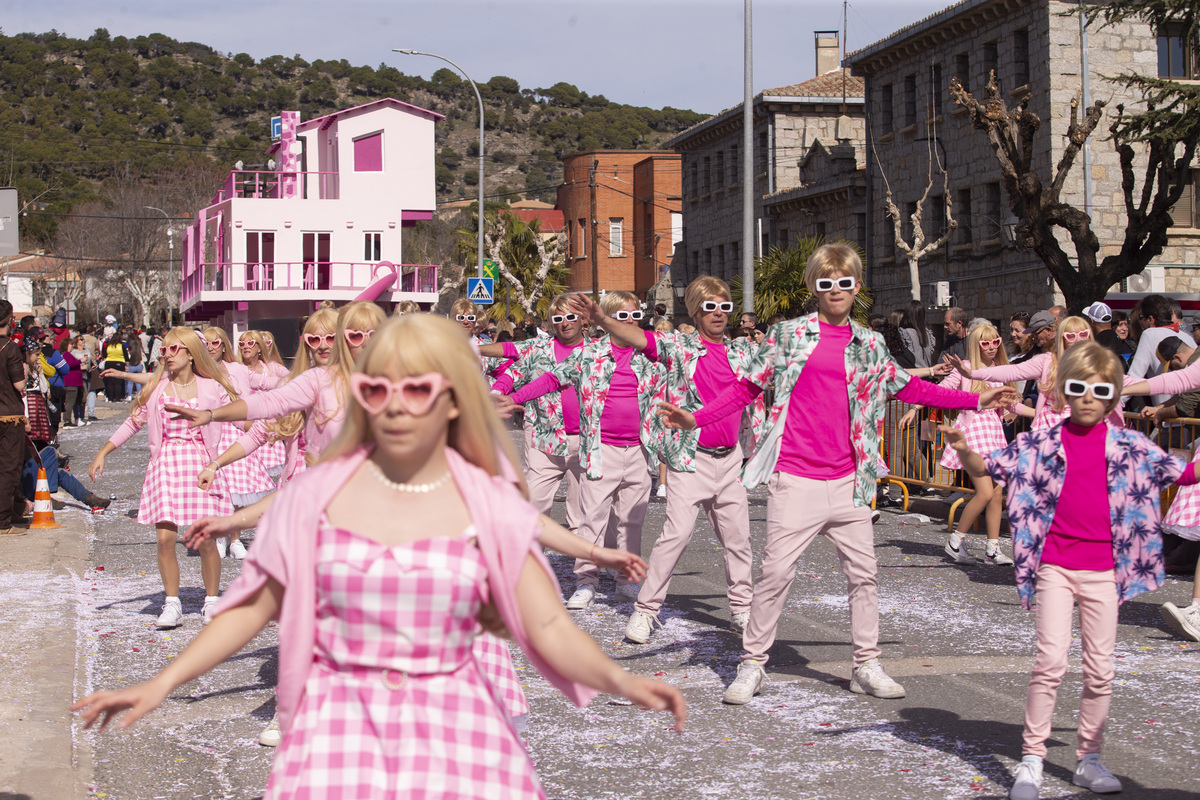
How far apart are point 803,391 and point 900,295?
2934cm

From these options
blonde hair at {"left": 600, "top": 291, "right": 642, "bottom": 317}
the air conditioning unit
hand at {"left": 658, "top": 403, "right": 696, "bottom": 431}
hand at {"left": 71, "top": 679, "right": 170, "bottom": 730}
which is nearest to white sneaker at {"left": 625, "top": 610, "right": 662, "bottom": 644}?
hand at {"left": 658, "top": 403, "right": 696, "bottom": 431}

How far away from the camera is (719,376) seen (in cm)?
727

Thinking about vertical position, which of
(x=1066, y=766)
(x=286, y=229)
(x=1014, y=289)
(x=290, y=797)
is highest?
(x=286, y=229)

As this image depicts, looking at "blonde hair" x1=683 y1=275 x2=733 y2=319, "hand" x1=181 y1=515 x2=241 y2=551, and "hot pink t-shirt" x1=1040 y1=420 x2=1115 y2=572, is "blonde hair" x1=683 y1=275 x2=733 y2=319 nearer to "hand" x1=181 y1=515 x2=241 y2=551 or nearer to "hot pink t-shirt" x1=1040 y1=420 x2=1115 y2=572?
"hot pink t-shirt" x1=1040 y1=420 x2=1115 y2=572

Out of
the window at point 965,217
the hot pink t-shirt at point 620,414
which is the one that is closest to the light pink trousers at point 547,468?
the hot pink t-shirt at point 620,414

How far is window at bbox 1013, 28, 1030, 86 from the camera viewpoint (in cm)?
2809

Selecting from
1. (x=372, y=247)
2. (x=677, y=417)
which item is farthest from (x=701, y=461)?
(x=372, y=247)

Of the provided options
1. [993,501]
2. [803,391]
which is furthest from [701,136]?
[803,391]

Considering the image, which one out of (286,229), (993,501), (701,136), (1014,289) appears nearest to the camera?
(993,501)

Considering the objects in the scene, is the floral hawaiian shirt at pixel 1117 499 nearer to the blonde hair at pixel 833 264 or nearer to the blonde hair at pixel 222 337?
the blonde hair at pixel 833 264

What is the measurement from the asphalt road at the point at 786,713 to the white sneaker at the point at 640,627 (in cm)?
6

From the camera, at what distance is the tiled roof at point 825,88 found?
42.0 m

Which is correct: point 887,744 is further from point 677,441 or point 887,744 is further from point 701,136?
point 701,136

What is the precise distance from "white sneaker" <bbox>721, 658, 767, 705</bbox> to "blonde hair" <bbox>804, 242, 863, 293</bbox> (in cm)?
178
